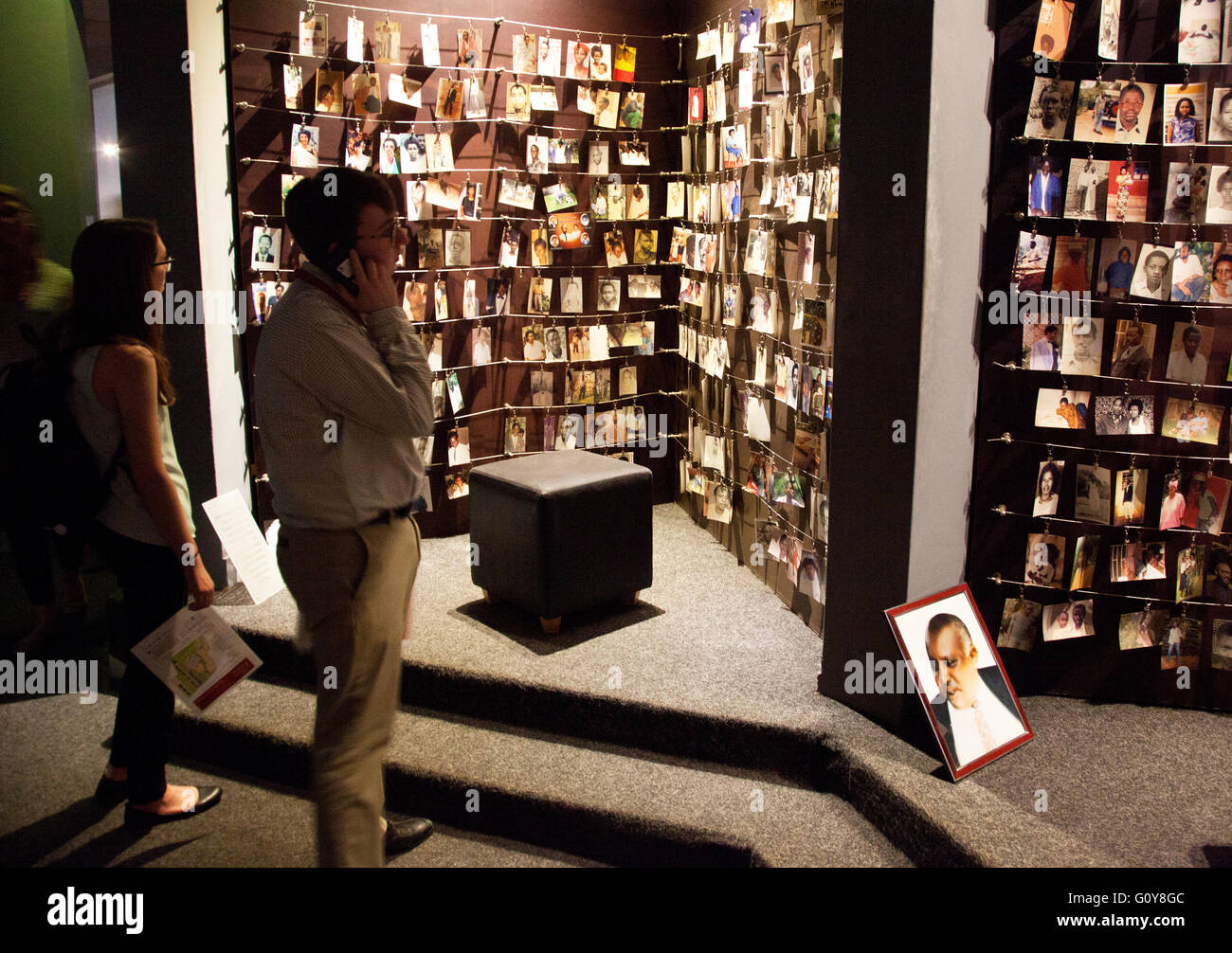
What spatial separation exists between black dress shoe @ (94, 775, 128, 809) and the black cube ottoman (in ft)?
4.68

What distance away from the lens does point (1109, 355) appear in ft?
10.2

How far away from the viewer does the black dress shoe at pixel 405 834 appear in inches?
112

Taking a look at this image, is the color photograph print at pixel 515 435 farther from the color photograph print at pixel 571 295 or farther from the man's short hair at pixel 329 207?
the man's short hair at pixel 329 207

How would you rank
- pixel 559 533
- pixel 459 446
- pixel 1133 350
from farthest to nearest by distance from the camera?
pixel 459 446 → pixel 559 533 → pixel 1133 350

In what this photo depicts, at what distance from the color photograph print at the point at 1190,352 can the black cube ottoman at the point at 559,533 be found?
183cm

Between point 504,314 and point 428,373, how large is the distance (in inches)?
104

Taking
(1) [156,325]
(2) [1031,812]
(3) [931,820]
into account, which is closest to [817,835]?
(3) [931,820]

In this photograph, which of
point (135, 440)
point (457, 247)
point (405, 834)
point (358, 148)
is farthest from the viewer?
point (457, 247)

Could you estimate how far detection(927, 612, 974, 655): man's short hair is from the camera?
2.95 meters

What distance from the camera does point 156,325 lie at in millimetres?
2670

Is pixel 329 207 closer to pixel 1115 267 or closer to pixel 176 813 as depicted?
pixel 176 813

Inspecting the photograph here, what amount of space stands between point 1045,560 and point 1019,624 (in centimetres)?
23

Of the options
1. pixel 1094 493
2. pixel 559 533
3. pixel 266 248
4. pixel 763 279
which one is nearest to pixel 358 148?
pixel 266 248
